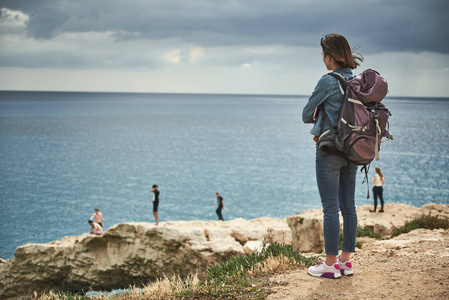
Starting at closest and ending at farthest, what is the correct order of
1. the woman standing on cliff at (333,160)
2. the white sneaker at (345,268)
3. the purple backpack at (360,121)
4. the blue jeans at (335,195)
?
the purple backpack at (360,121), the woman standing on cliff at (333,160), the blue jeans at (335,195), the white sneaker at (345,268)

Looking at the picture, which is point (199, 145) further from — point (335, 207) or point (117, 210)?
point (335, 207)

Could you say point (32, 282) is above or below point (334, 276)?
below

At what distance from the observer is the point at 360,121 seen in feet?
14.6

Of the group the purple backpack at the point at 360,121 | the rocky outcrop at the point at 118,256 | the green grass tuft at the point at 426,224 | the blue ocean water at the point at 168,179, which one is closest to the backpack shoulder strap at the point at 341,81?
the purple backpack at the point at 360,121

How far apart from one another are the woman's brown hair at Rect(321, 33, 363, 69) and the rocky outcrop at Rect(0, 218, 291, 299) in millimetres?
13575

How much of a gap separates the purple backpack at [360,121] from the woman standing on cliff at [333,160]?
9cm

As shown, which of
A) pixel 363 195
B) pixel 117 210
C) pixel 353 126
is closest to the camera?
pixel 353 126

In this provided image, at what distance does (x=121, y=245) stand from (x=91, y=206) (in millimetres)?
24069

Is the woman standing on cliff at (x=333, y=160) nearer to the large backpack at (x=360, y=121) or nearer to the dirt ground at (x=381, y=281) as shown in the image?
the large backpack at (x=360, y=121)

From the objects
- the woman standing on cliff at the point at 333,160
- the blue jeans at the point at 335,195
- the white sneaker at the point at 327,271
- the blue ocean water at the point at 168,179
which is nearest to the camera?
the woman standing on cliff at the point at 333,160

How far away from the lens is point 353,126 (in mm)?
4410

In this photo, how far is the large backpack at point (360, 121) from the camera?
4430 millimetres

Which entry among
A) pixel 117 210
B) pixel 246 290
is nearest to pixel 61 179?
pixel 117 210

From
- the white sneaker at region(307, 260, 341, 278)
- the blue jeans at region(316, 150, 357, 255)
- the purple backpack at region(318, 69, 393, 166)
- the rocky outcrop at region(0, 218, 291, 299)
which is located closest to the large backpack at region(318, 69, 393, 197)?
the purple backpack at region(318, 69, 393, 166)
